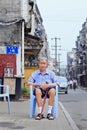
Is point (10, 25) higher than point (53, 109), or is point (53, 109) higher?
point (10, 25)

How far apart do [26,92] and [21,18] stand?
3992 mm

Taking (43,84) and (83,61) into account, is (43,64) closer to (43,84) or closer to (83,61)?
(43,84)

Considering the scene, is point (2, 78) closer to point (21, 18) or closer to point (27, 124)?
point (21, 18)

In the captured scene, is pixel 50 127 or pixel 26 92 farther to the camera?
pixel 26 92

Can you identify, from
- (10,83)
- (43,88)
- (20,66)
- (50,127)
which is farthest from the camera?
(20,66)

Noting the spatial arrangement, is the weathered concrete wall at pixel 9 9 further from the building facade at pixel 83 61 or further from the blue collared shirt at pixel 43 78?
the building facade at pixel 83 61

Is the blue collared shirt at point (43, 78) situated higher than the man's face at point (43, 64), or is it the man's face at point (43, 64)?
the man's face at point (43, 64)

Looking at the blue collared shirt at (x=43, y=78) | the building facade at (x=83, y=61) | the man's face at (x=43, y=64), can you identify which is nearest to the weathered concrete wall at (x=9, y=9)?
the blue collared shirt at (x=43, y=78)

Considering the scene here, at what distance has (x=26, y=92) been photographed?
28.4 m

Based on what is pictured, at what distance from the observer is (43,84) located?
49.1 feet

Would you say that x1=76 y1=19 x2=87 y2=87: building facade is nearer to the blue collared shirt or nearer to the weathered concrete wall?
the weathered concrete wall

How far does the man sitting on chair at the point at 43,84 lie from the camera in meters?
14.7

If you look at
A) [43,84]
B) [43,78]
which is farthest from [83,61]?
[43,84]

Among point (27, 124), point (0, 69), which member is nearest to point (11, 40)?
point (0, 69)
